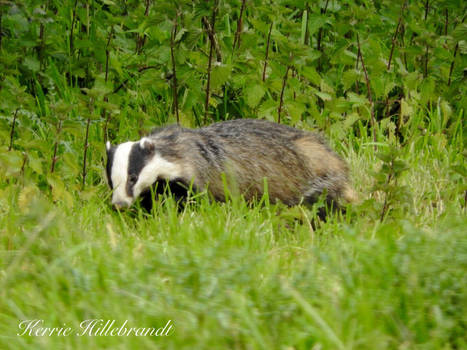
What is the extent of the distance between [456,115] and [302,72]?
1.31 meters

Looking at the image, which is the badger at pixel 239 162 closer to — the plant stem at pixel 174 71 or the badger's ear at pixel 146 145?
the badger's ear at pixel 146 145

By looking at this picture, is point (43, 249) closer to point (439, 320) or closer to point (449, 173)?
point (439, 320)

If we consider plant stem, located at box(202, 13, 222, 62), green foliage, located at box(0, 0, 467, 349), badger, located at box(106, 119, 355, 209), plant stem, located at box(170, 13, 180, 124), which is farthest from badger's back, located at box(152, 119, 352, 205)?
plant stem, located at box(202, 13, 222, 62)

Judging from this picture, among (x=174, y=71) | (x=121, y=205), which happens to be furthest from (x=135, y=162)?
(x=174, y=71)

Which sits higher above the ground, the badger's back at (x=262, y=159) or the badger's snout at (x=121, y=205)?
the badger's back at (x=262, y=159)

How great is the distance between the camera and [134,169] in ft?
13.7

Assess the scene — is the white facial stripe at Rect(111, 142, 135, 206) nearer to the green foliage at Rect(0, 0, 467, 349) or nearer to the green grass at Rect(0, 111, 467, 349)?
the green foliage at Rect(0, 0, 467, 349)

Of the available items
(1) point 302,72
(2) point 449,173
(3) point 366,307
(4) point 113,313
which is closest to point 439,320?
(3) point 366,307

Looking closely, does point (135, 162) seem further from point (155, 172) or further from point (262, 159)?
point (262, 159)

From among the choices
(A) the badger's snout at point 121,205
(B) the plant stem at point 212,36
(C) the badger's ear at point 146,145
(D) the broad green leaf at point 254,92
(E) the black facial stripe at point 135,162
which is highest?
(B) the plant stem at point 212,36

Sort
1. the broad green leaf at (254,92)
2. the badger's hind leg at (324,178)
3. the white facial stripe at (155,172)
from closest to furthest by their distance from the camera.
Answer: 1. the white facial stripe at (155,172)
2. the badger's hind leg at (324,178)
3. the broad green leaf at (254,92)

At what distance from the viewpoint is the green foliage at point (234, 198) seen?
2.37 m

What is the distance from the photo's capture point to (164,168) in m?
4.29

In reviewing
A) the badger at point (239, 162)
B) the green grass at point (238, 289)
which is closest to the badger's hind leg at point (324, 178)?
the badger at point (239, 162)
